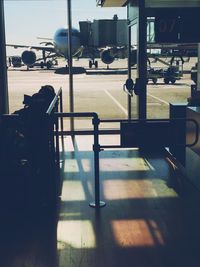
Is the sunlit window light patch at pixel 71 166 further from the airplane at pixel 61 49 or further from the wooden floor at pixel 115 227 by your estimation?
the airplane at pixel 61 49

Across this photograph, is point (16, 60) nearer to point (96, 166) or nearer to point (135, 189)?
point (135, 189)

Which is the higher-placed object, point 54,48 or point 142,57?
point 54,48

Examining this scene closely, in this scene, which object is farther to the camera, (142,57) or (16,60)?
(16,60)

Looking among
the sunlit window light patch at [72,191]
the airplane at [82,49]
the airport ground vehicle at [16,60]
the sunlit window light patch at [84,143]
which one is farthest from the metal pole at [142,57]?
the airport ground vehicle at [16,60]

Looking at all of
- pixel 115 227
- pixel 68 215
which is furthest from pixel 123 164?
pixel 115 227

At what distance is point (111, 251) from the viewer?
11.4ft

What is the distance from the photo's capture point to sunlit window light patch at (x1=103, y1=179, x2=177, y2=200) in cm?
490

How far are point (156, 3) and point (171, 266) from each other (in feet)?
15.3

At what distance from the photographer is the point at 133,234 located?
12.5 ft

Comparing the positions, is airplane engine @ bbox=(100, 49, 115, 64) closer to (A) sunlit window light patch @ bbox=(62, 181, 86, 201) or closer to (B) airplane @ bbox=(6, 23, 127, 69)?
(B) airplane @ bbox=(6, 23, 127, 69)

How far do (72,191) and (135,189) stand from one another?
748mm

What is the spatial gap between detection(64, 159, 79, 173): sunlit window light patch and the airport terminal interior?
46 mm

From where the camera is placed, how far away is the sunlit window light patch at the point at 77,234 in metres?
3.63

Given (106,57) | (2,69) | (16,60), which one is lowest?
(2,69)
